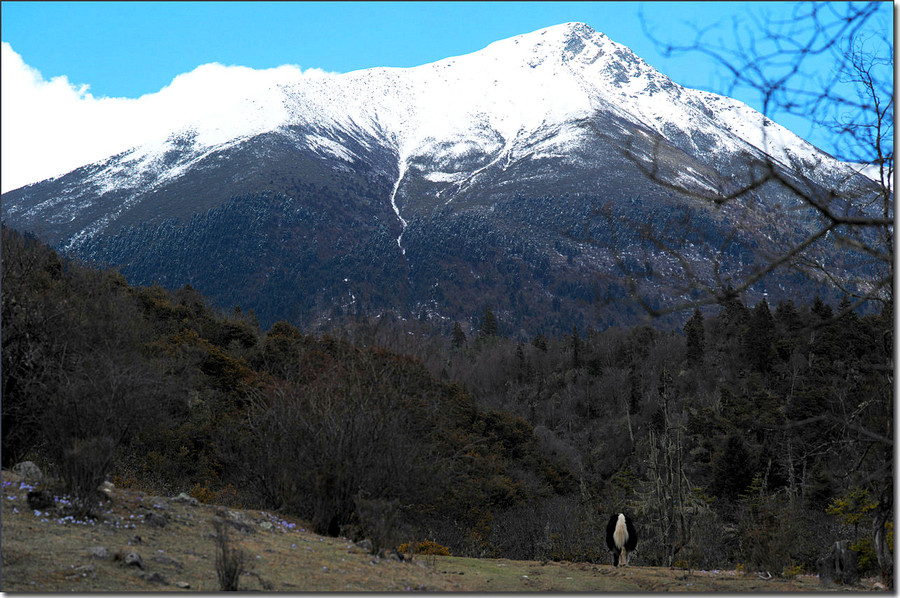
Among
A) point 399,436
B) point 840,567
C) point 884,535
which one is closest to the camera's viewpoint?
point 884,535

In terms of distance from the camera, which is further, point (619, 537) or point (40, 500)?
point (619, 537)

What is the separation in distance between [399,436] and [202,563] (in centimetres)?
532

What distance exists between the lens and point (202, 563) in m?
8.50

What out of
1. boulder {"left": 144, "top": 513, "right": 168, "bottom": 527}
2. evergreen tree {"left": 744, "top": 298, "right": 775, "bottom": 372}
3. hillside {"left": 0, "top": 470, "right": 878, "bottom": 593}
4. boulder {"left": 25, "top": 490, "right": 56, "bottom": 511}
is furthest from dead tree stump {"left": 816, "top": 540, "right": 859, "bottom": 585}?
evergreen tree {"left": 744, "top": 298, "right": 775, "bottom": 372}

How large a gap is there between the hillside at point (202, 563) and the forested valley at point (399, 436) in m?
0.67

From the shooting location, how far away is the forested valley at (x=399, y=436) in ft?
34.8

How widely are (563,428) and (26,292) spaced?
58.7 metres

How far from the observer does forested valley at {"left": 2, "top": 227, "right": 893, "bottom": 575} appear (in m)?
10.6

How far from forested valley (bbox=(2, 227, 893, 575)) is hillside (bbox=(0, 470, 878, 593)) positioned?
2.20 feet

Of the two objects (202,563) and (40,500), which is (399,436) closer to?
(202,563)

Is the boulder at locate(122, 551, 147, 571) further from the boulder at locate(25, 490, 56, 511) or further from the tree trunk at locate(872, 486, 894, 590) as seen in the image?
A: the tree trunk at locate(872, 486, 894, 590)

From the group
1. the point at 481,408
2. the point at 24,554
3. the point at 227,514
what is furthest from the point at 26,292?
the point at 481,408

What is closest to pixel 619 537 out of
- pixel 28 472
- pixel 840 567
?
pixel 840 567

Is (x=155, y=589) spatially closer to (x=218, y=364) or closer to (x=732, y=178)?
(x=732, y=178)
